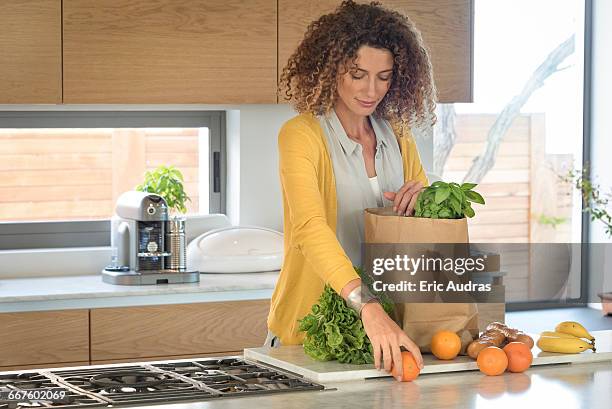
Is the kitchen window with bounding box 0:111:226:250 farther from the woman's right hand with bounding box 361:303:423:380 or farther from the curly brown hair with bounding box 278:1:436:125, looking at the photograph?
the woman's right hand with bounding box 361:303:423:380

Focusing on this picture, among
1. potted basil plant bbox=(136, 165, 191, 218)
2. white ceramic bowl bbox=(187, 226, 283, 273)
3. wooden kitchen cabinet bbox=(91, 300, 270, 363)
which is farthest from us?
potted basil plant bbox=(136, 165, 191, 218)

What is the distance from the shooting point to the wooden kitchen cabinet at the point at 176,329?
3609 mm

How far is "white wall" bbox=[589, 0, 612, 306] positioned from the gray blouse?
306 centimetres

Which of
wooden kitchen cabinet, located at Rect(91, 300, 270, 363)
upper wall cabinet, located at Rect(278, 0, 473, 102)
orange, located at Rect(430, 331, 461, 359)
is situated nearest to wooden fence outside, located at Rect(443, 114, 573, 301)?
upper wall cabinet, located at Rect(278, 0, 473, 102)

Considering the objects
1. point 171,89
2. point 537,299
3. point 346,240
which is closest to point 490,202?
point 537,299

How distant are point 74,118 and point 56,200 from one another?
35 cm

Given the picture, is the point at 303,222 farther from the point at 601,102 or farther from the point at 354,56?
the point at 601,102

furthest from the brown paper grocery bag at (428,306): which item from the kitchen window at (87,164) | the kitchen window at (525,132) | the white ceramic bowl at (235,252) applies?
the kitchen window at (525,132)

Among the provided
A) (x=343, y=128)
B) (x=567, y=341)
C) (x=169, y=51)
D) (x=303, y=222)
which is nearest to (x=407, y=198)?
(x=303, y=222)

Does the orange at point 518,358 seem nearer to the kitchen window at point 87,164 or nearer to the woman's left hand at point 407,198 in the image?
the woman's left hand at point 407,198

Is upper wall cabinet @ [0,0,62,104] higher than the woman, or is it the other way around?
upper wall cabinet @ [0,0,62,104]

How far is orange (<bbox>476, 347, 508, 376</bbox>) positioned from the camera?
7.46 feet

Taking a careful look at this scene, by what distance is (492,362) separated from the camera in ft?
7.46

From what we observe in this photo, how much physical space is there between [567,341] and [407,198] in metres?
0.51
